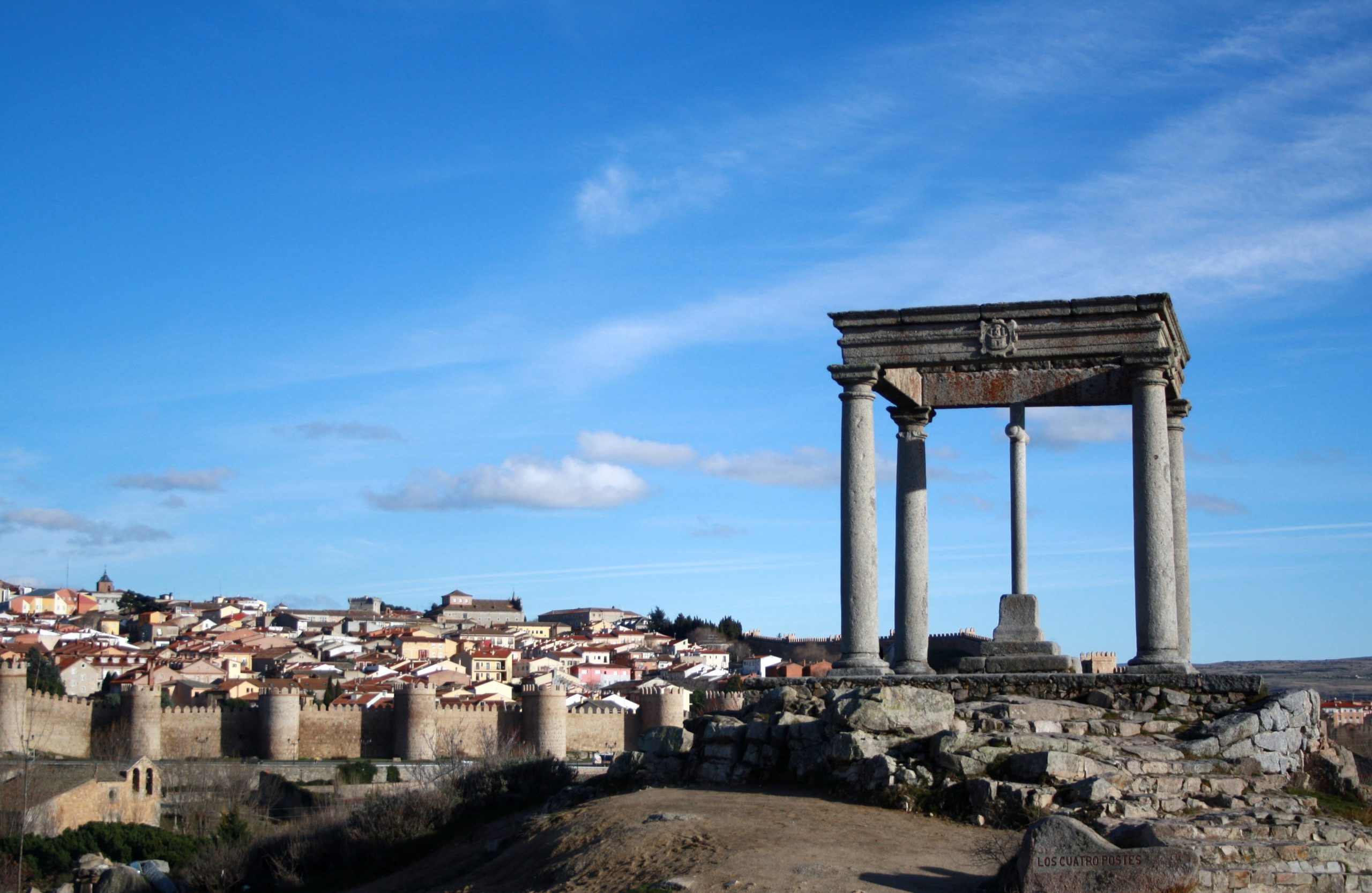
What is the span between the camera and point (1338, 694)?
8238 cm

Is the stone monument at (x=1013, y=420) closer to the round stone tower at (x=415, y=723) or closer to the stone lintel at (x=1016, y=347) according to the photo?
the stone lintel at (x=1016, y=347)

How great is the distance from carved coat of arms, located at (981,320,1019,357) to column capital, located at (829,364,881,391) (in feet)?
4.22

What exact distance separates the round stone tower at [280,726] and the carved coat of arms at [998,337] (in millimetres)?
57367

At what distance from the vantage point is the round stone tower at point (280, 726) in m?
69.0

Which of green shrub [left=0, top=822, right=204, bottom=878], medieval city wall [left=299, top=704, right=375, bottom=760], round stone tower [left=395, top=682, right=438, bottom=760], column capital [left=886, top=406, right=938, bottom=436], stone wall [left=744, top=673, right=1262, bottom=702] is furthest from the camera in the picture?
medieval city wall [left=299, top=704, right=375, bottom=760]

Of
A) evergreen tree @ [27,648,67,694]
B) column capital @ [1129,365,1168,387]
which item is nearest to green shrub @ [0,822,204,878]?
column capital @ [1129,365,1168,387]

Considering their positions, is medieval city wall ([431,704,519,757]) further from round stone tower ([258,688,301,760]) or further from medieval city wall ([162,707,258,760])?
medieval city wall ([162,707,258,760])

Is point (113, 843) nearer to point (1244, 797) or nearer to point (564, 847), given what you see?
point (564, 847)

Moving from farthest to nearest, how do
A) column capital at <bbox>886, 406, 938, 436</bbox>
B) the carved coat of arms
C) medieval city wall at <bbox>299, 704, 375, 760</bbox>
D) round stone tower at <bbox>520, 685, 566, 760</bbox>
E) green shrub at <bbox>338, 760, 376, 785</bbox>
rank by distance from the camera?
medieval city wall at <bbox>299, 704, 375, 760</bbox> < round stone tower at <bbox>520, 685, 566, 760</bbox> < green shrub at <bbox>338, 760, 376, 785</bbox> < column capital at <bbox>886, 406, 938, 436</bbox> < the carved coat of arms

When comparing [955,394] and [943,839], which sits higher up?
[955,394]

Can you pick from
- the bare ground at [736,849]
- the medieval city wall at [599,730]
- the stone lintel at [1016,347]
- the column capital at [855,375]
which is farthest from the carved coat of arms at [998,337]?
the medieval city wall at [599,730]

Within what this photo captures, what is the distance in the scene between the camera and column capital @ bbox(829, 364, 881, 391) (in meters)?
17.6

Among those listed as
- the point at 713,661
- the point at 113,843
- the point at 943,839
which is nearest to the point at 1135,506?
the point at 943,839

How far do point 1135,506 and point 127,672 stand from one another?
77.6 meters
